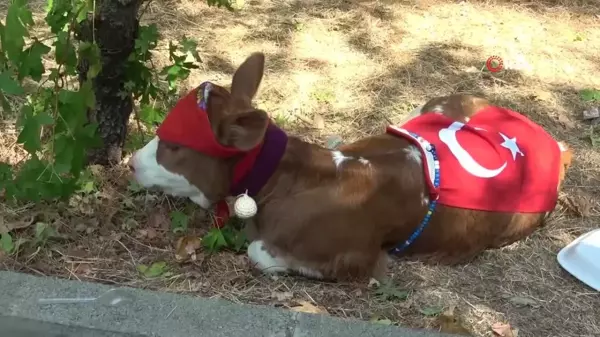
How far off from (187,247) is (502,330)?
1403 millimetres

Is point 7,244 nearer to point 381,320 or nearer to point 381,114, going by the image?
point 381,320

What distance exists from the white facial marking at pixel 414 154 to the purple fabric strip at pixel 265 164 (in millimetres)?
614

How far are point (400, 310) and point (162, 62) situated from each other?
2611mm

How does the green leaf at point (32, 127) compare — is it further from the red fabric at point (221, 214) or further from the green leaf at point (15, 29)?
the red fabric at point (221, 214)

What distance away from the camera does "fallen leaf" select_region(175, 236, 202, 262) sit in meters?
3.55

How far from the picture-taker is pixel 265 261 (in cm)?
349

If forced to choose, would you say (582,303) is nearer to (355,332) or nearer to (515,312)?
(515,312)

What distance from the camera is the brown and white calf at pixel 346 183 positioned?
338 centimetres

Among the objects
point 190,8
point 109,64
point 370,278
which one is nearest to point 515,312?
point 370,278

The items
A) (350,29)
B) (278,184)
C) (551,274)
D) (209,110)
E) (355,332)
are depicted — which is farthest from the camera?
(350,29)

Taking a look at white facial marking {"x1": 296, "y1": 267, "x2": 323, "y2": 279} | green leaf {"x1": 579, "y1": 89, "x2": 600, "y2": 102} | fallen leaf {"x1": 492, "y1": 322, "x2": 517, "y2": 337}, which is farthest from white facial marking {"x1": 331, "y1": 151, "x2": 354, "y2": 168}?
green leaf {"x1": 579, "y1": 89, "x2": 600, "y2": 102}

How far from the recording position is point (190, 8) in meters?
6.01

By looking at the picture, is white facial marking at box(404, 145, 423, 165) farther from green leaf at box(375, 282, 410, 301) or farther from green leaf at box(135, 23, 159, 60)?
green leaf at box(135, 23, 159, 60)

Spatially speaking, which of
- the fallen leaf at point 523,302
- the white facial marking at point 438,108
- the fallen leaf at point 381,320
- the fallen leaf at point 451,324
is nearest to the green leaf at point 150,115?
the white facial marking at point 438,108
